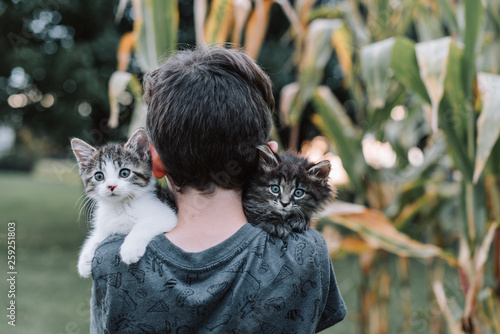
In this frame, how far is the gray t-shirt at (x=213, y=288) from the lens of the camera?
33.3 inches

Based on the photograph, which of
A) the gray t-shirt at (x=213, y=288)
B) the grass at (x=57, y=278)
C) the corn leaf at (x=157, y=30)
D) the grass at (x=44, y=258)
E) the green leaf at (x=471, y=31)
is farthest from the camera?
the grass at (x=44, y=258)

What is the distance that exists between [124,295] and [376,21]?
1.49 m

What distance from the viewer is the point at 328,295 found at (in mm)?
980

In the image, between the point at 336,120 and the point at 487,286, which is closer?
the point at 487,286

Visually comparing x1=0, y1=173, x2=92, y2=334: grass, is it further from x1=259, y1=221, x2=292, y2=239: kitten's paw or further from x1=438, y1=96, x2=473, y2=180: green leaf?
x1=438, y1=96, x2=473, y2=180: green leaf

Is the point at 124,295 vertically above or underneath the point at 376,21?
underneath

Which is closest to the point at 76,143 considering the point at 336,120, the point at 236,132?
the point at 236,132

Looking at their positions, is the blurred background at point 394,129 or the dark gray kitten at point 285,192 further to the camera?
the blurred background at point 394,129

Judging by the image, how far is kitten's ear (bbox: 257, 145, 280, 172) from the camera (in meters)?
0.98

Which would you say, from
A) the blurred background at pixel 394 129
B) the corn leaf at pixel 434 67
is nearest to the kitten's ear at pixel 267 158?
the blurred background at pixel 394 129

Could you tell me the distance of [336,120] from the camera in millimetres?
1977

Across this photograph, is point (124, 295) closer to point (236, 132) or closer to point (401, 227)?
point (236, 132)

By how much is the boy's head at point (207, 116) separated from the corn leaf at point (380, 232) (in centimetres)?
76

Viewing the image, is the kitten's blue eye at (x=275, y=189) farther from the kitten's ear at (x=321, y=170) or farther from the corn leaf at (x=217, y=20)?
the corn leaf at (x=217, y=20)
